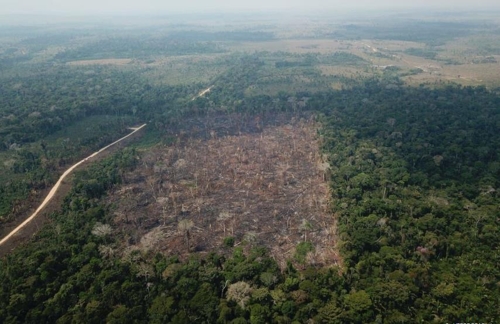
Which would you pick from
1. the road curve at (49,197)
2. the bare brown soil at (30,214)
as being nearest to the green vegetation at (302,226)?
the bare brown soil at (30,214)

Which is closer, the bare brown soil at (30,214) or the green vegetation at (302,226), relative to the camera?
the green vegetation at (302,226)

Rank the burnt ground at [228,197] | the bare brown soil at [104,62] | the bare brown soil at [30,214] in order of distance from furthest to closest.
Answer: the bare brown soil at [104,62]
the bare brown soil at [30,214]
the burnt ground at [228,197]

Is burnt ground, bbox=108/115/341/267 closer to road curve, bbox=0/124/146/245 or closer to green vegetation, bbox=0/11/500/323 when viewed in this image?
green vegetation, bbox=0/11/500/323

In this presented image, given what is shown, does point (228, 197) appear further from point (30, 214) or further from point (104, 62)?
point (104, 62)

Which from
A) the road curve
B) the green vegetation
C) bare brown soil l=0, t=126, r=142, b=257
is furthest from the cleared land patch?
bare brown soil l=0, t=126, r=142, b=257

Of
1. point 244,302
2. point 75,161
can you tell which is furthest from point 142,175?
point 244,302

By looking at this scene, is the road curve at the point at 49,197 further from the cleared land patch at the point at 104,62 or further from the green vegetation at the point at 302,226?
the cleared land patch at the point at 104,62

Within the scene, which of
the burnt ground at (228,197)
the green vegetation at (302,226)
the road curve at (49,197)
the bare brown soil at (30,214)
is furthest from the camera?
the road curve at (49,197)

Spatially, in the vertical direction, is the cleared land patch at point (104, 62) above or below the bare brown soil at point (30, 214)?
above

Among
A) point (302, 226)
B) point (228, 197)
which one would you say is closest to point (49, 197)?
point (228, 197)
